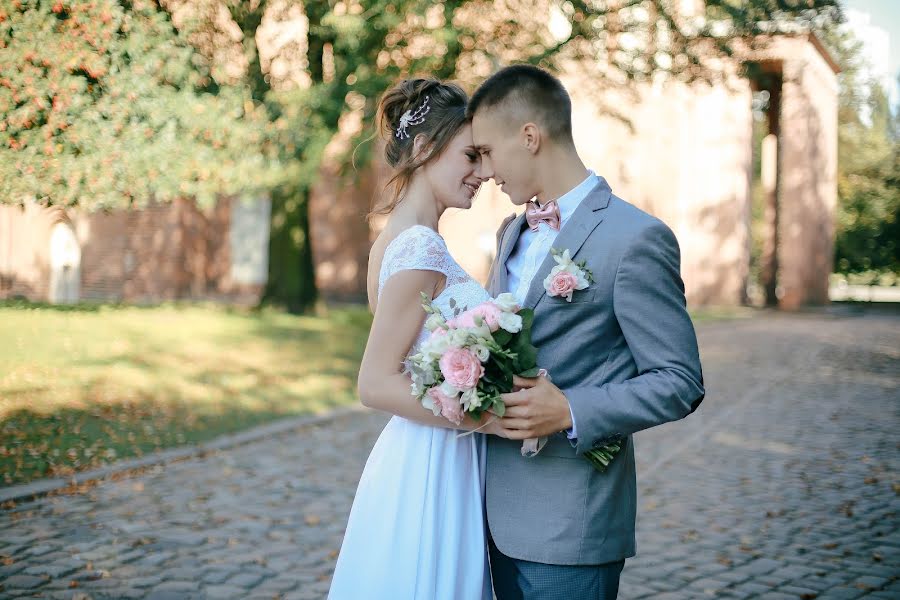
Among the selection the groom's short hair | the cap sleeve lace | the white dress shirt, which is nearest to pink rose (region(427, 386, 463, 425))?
the white dress shirt

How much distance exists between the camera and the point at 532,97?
2623mm

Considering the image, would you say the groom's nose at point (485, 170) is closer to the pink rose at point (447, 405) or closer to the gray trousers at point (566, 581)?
the pink rose at point (447, 405)

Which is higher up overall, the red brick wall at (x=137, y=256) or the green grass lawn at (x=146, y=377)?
the red brick wall at (x=137, y=256)

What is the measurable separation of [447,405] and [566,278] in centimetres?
47

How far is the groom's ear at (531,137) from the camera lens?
262 cm

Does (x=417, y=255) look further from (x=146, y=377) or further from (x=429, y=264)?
(x=146, y=377)

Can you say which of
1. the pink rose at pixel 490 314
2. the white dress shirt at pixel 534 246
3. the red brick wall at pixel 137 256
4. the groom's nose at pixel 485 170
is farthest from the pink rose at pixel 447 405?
the red brick wall at pixel 137 256

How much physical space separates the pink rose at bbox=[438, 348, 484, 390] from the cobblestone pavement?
Answer: 3590mm

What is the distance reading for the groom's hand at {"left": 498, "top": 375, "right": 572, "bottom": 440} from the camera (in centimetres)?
233

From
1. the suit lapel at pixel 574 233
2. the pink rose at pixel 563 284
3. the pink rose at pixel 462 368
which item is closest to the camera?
the pink rose at pixel 462 368

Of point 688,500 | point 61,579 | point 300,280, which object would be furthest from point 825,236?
point 61,579

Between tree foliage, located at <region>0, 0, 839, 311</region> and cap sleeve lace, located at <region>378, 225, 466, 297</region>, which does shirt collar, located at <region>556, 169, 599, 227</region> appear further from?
tree foliage, located at <region>0, 0, 839, 311</region>

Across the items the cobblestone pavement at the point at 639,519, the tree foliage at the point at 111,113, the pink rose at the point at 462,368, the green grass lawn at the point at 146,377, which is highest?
the tree foliage at the point at 111,113

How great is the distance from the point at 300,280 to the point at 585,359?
17609mm
